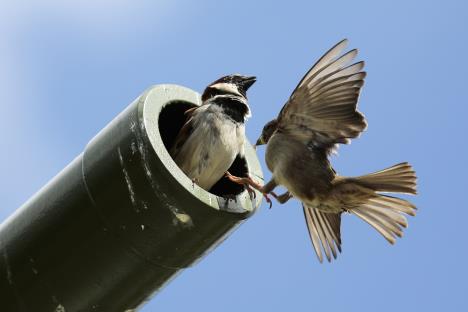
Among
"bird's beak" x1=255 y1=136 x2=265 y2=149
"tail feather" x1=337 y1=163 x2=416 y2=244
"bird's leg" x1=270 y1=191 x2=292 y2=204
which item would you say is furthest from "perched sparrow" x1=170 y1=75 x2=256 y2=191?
"tail feather" x1=337 y1=163 x2=416 y2=244

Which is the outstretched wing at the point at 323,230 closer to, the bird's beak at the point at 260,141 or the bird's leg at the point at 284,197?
the bird's leg at the point at 284,197

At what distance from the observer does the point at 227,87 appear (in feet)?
14.0

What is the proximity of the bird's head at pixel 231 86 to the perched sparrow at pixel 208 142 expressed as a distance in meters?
0.26

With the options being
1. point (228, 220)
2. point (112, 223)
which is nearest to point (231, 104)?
point (228, 220)

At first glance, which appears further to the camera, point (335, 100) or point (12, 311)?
point (335, 100)

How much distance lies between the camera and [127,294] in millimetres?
2564

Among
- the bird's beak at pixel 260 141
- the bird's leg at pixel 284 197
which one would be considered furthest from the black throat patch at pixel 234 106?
the bird's leg at pixel 284 197

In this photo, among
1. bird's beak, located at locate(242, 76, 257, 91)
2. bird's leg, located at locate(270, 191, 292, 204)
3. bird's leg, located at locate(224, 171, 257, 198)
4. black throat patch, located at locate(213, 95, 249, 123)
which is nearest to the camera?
bird's leg, located at locate(224, 171, 257, 198)

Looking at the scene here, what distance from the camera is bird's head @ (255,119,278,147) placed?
13.7 feet

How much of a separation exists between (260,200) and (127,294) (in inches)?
35.4

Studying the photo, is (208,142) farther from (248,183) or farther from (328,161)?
(328,161)

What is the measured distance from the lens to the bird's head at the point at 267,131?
13.7 ft

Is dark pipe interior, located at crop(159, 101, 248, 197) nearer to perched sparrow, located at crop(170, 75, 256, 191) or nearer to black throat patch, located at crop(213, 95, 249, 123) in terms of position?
perched sparrow, located at crop(170, 75, 256, 191)

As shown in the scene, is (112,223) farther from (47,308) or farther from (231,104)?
(231,104)
